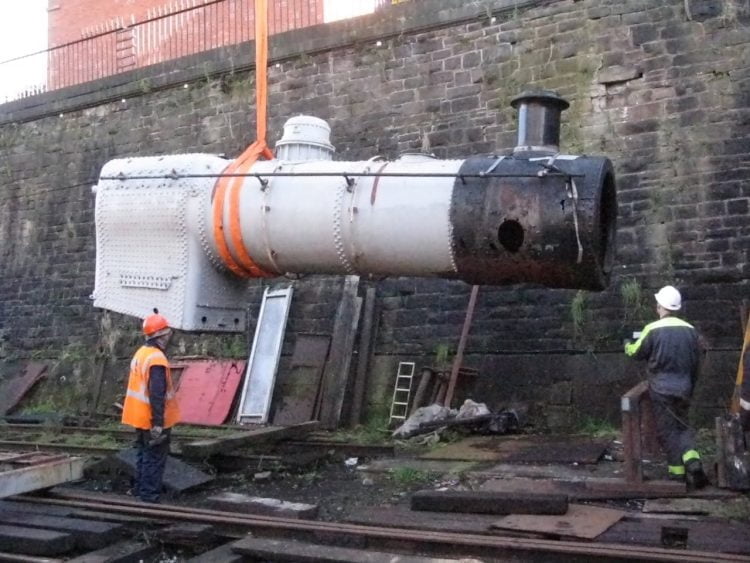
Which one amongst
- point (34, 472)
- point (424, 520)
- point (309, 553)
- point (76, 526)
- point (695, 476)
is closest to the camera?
point (309, 553)

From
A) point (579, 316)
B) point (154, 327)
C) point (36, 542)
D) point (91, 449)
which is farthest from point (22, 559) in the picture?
point (579, 316)

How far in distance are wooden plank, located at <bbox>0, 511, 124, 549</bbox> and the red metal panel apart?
Answer: 16.3ft

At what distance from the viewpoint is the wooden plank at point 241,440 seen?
7.11 meters

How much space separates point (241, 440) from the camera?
750 centimetres

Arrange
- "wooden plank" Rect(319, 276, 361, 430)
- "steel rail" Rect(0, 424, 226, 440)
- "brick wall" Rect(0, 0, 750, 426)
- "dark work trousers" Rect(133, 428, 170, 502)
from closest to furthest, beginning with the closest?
"dark work trousers" Rect(133, 428, 170, 502) → "brick wall" Rect(0, 0, 750, 426) → "steel rail" Rect(0, 424, 226, 440) → "wooden plank" Rect(319, 276, 361, 430)

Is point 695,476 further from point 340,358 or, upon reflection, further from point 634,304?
point 340,358

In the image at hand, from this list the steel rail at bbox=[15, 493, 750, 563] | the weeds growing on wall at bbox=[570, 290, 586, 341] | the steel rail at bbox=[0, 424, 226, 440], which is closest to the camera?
the steel rail at bbox=[15, 493, 750, 563]

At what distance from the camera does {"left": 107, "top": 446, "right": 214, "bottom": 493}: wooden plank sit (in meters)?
6.71

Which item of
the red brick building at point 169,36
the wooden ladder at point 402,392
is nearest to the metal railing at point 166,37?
the red brick building at point 169,36

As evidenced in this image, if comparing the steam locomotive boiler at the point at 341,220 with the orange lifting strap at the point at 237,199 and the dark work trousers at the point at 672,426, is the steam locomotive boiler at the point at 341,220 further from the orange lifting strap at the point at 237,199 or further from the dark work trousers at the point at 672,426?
the dark work trousers at the point at 672,426

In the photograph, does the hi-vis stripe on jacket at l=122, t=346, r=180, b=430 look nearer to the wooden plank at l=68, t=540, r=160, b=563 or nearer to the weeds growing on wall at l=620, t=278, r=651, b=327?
the wooden plank at l=68, t=540, r=160, b=563

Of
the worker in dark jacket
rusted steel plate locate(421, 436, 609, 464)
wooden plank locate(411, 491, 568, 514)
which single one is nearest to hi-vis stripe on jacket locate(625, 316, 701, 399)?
→ the worker in dark jacket

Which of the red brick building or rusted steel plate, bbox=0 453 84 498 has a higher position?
the red brick building

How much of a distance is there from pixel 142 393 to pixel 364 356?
13.5ft
